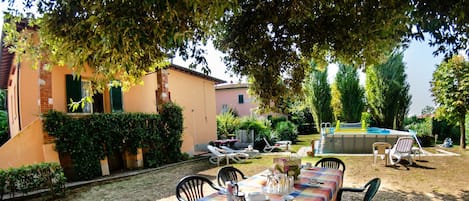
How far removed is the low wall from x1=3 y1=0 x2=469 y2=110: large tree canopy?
5472mm

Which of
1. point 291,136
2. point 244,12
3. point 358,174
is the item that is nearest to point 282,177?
point 244,12

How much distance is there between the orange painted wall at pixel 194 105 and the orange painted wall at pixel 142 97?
1170 millimetres

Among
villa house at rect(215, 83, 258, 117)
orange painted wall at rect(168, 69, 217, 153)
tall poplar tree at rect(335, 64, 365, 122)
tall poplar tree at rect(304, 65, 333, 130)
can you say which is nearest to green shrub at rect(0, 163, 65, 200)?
orange painted wall at rect(168, 69, 217, 153)

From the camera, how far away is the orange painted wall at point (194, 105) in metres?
13.8

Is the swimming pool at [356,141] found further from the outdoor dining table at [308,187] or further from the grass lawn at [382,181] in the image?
the outdoor dining table at [308,187]

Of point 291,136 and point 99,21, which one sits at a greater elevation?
point 99,21

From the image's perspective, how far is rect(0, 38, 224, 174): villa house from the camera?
804cm

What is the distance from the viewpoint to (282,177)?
10.9ft

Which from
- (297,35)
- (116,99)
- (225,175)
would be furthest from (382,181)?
(116,99)

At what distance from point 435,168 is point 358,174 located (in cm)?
250

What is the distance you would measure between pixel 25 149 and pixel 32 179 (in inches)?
63.9

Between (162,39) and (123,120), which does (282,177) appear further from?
(123,120)

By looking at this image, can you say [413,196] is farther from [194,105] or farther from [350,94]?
[350,94]

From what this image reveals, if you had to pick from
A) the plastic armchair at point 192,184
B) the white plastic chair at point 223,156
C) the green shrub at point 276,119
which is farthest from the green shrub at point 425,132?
the plastic armchair at point 192,184
